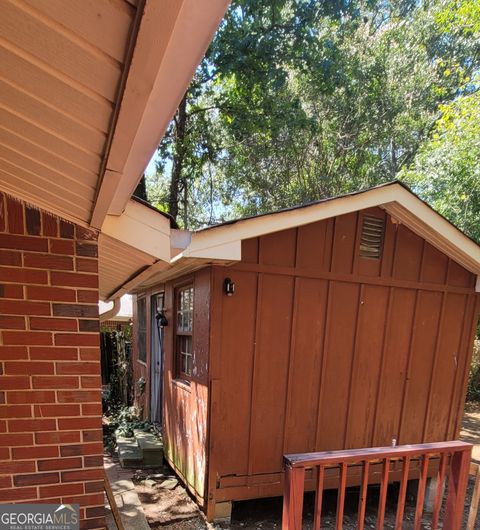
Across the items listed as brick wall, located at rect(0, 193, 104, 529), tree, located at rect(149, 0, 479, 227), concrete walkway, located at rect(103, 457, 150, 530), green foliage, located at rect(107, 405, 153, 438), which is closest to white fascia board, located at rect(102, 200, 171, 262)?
brick wall, located at rect(0, 193, 104, 529)

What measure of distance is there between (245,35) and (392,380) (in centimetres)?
688

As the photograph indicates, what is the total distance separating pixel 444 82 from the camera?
11.3 metres

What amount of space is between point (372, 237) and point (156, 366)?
4061mm

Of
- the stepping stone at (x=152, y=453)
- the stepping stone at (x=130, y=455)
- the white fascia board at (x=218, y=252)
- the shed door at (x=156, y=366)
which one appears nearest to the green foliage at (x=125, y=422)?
the shed door at (x=156, y=366)

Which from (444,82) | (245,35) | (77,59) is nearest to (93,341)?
(77,59)

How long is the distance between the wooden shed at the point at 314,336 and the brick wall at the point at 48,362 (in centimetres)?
143

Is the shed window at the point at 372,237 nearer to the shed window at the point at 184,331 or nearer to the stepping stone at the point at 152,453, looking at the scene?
the shed window at the point at 184,331

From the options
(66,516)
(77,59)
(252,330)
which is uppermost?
(77,59)

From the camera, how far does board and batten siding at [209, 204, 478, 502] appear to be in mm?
3561

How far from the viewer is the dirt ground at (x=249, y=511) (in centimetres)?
359

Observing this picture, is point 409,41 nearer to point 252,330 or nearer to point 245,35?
point 245,35

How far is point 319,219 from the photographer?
355cm

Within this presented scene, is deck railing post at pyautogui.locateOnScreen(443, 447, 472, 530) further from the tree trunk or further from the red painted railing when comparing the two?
the tree trunk

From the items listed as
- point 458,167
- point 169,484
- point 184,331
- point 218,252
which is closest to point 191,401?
point 184,331
